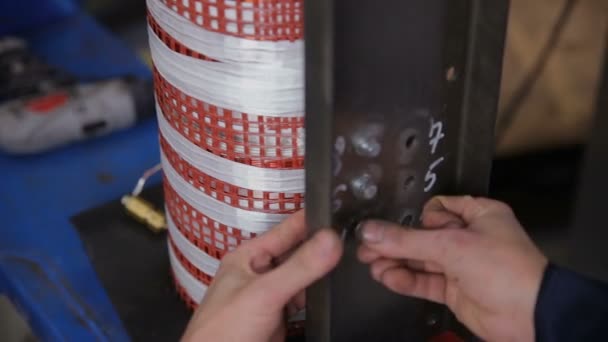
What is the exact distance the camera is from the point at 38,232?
0.82 m

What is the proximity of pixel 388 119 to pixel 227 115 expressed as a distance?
12 centimetres

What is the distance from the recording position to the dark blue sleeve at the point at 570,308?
50 centimetres

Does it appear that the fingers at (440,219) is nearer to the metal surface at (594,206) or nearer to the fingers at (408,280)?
the fingers at (408,280)

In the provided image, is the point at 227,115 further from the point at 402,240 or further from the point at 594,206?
the point at 594,206

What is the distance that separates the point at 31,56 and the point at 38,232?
374mm

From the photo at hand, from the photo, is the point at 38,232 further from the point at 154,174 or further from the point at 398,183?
the point at 398,183

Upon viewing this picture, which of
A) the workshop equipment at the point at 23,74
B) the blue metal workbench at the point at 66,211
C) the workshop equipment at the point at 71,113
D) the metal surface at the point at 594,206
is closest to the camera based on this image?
the blue metal workbench at the point at 66,211

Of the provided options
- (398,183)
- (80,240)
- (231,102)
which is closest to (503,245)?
(398,183)

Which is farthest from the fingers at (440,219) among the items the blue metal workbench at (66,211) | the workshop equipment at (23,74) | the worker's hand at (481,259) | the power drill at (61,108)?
the workshop equipment at (23,74)

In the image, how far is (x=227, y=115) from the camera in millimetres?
563

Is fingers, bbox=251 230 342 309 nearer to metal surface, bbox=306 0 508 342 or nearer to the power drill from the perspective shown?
metal surface, bbox=306 0 508 342

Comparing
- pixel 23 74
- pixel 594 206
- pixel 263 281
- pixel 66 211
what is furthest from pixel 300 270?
pixel 594 206

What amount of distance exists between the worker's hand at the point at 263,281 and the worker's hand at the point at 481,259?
4cm

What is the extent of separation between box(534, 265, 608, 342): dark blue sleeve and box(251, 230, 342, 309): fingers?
0.13 metres
